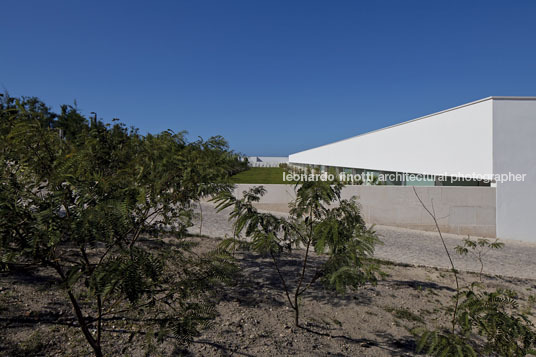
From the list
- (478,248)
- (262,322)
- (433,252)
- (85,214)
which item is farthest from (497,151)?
(85,214)

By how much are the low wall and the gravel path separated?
0.45 metres

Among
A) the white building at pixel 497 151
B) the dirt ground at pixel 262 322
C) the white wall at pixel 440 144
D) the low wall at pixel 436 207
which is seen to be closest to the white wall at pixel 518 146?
the white building at pixel 497 151

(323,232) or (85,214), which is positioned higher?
(85,214)

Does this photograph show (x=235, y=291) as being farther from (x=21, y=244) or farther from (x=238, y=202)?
(x=21, y=244)

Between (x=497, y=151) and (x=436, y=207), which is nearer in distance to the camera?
(x=497, y=151)

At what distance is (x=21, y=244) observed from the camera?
168 centimetres

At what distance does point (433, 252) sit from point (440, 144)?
690 centimetres

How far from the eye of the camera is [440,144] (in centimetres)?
1303

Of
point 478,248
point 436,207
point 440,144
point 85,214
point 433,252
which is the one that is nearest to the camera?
point 85,214

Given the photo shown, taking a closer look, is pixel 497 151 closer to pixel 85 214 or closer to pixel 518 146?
pixel 518 146

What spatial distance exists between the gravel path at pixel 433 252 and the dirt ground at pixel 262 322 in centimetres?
185

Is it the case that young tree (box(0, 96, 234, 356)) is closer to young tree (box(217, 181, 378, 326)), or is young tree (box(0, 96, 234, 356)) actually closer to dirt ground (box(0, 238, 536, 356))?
young tree (box(217, 181, 378, 326))

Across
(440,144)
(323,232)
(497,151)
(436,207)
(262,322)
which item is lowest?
(262,322)

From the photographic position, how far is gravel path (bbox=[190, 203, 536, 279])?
7.12 meters
